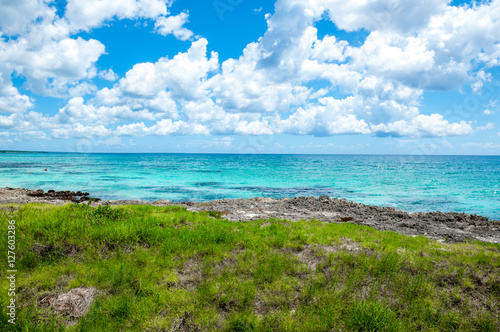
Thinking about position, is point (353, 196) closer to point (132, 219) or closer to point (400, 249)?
point (400, 249)

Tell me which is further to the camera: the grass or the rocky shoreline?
the rocky shoreline

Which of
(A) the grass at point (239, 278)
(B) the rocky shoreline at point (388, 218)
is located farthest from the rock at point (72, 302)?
(B) the rocky shoreline at point (388, 218)

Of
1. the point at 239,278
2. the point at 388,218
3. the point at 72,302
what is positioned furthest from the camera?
the point at 388,218

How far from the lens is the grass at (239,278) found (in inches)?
247

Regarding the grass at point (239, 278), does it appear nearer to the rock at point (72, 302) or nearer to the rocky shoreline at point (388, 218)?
the rock at point (72, 302)

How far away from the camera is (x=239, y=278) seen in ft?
26.2

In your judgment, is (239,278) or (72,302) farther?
(239,278)

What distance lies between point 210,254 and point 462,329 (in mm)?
7312

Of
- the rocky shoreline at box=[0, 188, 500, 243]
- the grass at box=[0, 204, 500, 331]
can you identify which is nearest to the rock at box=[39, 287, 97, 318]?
the grass at box=[0, 204, 500, 331]

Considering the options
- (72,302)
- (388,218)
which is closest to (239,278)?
(72,302)

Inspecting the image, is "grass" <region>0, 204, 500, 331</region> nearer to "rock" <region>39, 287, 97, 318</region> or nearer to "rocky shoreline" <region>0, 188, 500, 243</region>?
"rock" <region>39, 287, 97, 318</region>

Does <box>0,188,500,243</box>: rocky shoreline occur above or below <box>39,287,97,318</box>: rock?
below

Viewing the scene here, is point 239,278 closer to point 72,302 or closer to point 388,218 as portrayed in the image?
point 72,302

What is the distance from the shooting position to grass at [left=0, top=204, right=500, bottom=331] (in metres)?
6.27
